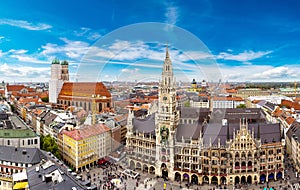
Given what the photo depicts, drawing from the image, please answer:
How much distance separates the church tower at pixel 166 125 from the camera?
5572cm

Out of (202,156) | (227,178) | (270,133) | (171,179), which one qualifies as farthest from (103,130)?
(270,133)

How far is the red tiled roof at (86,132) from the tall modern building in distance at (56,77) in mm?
81404

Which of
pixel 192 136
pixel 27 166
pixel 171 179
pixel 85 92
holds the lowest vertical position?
pixel 171 179

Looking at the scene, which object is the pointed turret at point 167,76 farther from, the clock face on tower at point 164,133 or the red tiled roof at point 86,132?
the red tiled roof at point 86,132

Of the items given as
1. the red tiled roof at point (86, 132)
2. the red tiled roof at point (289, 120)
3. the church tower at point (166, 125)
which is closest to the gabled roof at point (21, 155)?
the red tiled roof at point (86, 132)

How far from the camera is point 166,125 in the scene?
56.9 meters

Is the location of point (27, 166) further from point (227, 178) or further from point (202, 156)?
point (227, 178)

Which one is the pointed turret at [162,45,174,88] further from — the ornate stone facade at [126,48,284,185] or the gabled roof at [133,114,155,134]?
the gabled roof at [133,114,155,134]

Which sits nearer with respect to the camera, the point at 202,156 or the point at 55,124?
the point at 202,156

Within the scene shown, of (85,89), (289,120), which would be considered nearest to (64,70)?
(85,89)

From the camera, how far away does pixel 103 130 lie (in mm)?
67625

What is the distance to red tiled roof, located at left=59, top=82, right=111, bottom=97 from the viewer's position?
289 ft

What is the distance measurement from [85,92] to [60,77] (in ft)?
203

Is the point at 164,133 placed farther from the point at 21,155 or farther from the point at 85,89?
the point at 85,89
